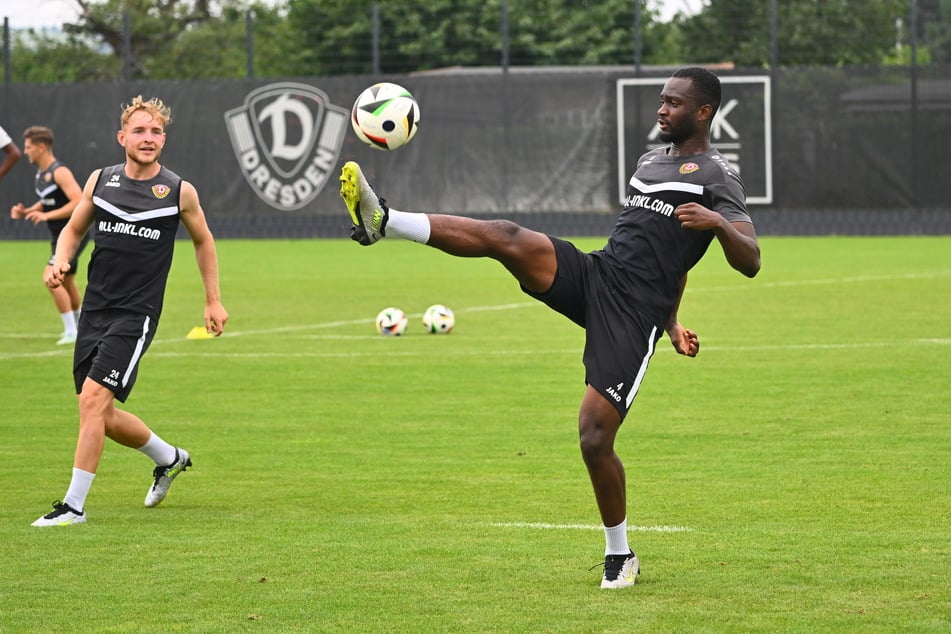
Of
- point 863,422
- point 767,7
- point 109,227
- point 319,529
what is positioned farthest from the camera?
point 767,7

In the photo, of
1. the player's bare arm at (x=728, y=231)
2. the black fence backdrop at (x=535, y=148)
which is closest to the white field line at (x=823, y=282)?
the black fence backdrop at (x=535, y=148)

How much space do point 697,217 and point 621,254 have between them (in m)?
0.64

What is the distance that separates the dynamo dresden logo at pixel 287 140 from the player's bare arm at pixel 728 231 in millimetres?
27025

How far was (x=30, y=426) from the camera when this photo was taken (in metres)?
11.5

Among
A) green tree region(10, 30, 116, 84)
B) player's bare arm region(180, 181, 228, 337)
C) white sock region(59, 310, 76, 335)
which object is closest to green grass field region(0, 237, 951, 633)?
white sock region(59, 310, 76, 335)

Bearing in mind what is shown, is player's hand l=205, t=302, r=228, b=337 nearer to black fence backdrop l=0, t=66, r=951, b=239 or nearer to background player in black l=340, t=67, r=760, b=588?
background player in black l=340, t=67, r=760, b=588

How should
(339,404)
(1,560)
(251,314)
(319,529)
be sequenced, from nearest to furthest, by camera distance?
(1,560) < (319,529) < (339,404) < (251,314)

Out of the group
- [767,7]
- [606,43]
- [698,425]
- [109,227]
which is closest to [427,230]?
[109,227]

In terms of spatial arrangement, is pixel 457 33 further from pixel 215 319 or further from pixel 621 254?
pixel 621 254

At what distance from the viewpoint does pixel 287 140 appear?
33344 millimetres

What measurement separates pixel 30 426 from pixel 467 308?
918 cm

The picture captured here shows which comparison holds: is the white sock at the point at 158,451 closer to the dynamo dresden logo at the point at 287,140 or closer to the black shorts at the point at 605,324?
the black shorts at the point at 605,324

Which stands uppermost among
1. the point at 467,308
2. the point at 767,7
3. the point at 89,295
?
the point at 767,7

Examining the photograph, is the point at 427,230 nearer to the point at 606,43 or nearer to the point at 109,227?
the point at 109,227
